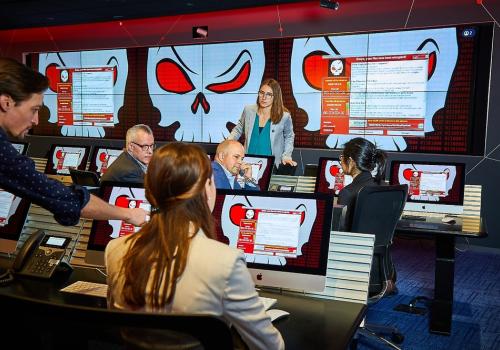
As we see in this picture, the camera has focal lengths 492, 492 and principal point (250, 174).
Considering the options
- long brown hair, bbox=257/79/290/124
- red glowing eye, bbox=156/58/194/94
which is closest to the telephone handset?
long brown hair, bbox=257/79/290/124

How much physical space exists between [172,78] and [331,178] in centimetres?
407

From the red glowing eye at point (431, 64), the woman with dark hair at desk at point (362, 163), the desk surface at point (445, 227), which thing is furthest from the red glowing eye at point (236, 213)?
the red glowing eye at point (431, 64)

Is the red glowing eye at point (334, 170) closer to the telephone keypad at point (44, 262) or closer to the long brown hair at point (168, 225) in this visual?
the telephone keypad at point (44, 262)

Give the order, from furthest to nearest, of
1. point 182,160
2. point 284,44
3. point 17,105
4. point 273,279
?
point 284,44, point 273,279, point 17,105, point 182,160

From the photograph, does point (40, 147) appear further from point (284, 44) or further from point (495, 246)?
point (495, 246)

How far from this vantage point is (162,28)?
25.3ft

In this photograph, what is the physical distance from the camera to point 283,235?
1.82 m

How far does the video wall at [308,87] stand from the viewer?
5.79 metres

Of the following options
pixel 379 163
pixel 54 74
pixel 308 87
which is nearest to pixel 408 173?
pixel 379 163

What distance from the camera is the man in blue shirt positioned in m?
1.59

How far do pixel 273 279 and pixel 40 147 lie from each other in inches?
316

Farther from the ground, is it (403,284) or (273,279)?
(273,279)

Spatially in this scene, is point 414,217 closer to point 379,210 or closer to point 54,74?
point 379,210

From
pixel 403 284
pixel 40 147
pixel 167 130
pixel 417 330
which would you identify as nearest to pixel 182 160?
pixel 417 330
